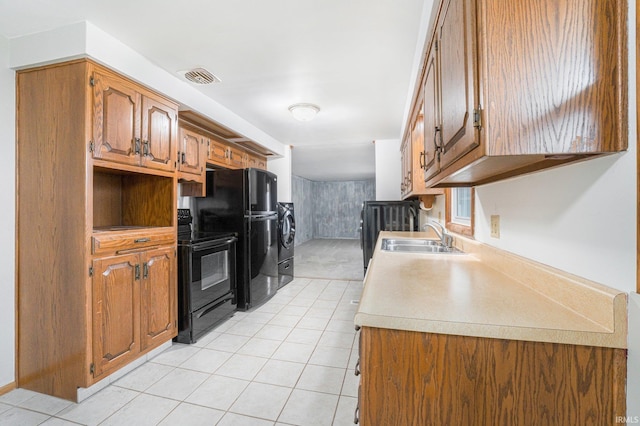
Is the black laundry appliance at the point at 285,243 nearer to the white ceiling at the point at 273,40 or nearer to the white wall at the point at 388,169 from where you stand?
the white ceiling at the point at 273,40

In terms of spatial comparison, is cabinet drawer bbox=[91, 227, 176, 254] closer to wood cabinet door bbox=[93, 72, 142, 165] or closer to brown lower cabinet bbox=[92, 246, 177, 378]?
brown lower cabinet bbox=[92, 246, 177, 378]

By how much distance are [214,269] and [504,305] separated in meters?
2.49

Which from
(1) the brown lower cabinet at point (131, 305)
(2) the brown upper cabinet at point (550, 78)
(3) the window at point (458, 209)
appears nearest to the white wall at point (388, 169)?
(3) the window at point (458, 209)

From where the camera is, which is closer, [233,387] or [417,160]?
[233,387]

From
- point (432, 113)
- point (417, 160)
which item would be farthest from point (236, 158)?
point (432, 113)

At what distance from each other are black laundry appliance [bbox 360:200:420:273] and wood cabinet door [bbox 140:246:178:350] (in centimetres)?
238

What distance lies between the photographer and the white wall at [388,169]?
466 centimetres

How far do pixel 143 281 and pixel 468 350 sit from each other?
2135 millimetres

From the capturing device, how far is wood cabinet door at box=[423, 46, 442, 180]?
126cm

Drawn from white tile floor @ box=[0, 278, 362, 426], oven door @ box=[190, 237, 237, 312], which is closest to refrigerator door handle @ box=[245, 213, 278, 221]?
oven door @ box=[190, 237, 237, 312]

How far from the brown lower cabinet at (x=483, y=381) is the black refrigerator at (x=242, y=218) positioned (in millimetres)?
2541

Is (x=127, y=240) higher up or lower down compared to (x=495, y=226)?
lower down

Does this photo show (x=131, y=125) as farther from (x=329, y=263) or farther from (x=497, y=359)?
(x=329, y=263)

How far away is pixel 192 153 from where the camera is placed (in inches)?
111
